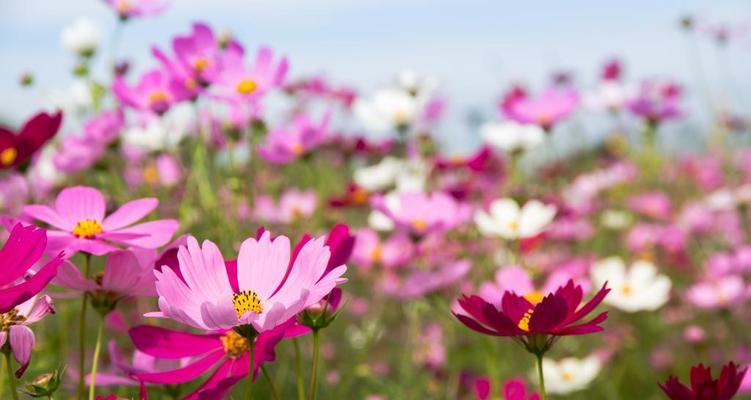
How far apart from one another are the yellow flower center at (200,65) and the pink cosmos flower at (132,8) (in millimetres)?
440

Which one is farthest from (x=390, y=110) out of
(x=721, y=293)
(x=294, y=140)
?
(x=721, y=293)

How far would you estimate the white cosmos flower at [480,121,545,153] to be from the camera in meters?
1.91

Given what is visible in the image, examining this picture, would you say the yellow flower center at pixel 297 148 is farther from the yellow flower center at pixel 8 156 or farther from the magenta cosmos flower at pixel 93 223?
the magenta cosmos flower at pixel 93 223

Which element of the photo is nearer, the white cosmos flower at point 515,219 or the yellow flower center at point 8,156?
the yellow flower center at point 8,156

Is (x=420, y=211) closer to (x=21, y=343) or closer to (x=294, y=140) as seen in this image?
(x=294, y=140)

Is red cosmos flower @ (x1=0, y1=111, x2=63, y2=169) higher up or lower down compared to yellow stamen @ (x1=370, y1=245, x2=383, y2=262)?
lower down

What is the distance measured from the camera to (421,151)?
177cm

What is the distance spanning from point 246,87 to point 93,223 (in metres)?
0.57

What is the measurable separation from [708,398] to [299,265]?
261mm

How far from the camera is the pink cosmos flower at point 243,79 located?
1223 millimetres

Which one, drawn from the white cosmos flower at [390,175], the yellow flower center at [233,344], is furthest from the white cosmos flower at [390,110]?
the yellow flower center at [233,344]

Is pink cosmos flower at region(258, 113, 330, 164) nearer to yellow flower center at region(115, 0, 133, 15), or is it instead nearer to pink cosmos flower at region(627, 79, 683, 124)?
yellow flower center at region(115, 0, 133, 15)

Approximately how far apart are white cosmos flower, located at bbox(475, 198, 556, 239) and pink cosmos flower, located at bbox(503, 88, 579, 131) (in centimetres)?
34

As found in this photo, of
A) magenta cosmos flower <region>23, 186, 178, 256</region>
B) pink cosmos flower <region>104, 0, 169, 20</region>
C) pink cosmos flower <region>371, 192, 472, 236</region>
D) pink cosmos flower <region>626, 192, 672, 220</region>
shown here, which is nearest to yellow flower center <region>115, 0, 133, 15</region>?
pink cosmos flower <region>104, 0, 169, 20</region>
